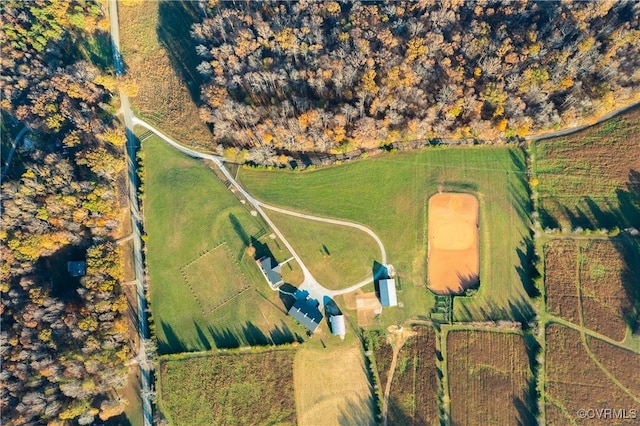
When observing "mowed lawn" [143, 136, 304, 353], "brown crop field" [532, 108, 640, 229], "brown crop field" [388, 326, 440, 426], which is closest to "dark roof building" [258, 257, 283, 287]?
"mowed lawn" [143, 136, 304, 353]

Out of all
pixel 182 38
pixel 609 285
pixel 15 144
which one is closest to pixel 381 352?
pixel 609 285

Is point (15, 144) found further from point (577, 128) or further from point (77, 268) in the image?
point (577, 128)

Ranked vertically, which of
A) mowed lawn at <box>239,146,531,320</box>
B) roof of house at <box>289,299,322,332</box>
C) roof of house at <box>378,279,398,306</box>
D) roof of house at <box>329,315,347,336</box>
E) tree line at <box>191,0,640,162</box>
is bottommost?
roof of house at <box>329,315,347,336</box>

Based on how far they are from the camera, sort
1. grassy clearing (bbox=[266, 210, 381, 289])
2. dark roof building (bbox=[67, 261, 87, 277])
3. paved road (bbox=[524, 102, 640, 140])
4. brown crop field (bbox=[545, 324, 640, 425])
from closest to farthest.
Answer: brown crop field (bbox=[545, 324, 640, 425]) < dark roof building (bbox=[67, 261, 87, 277]) < grassy clearing (bbox=[266, 210, 381, 289]) < paved road (bbox=[524, 102, 640, 140])

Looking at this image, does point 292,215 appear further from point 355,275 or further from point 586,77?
point 586,77

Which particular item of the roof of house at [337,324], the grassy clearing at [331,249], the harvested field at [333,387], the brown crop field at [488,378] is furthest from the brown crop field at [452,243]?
the harvested field at [333,387]

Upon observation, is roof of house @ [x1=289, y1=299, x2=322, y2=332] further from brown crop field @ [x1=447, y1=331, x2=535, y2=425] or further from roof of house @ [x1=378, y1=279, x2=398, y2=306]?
brown crop field @ [x1=447, y1=331, x2=535, y2=425]
